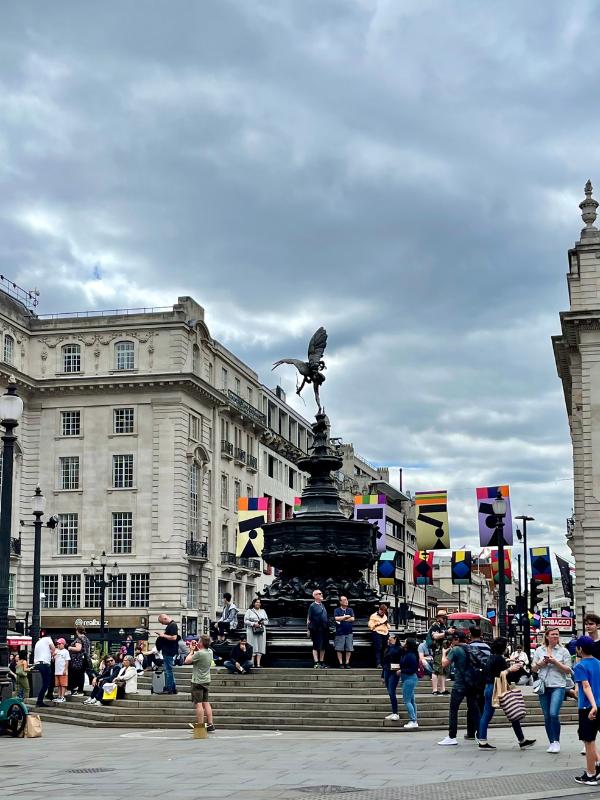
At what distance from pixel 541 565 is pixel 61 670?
31945mm

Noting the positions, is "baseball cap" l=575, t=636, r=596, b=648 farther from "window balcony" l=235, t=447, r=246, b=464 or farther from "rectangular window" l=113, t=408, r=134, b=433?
"window balcony" l=235, t=447, r=246, b=464

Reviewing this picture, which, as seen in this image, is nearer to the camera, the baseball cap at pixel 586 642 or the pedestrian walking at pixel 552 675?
the baseball cap at pixel 586 642

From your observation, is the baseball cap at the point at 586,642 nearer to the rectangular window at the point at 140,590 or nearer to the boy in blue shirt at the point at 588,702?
the boy in blue shirt at the point at 588,702

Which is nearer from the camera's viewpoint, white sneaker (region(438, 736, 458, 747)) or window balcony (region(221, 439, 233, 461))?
white sneaker (region(438, 736, 458, 747))

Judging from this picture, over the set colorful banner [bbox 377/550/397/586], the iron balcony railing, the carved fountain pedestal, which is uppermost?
the iron balcony railing

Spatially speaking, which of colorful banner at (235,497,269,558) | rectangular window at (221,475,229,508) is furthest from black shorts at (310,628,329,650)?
rectangular window at (221,475,229,508)

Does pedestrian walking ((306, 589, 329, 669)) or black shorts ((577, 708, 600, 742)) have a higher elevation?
pedestrian walking ((306, 589, 329, 669))

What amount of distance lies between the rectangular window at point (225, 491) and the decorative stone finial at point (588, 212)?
29.0 meters

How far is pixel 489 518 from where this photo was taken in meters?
41.4

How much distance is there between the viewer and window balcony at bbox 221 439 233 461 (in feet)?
240

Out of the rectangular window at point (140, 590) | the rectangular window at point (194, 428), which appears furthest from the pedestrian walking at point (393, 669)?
the rectangular window at point (194, 428)

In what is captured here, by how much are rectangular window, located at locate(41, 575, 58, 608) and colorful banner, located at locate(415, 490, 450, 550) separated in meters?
27.3

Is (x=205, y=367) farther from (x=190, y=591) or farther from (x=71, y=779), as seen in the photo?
(x=71, y=779)

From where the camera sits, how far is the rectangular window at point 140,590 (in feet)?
210
